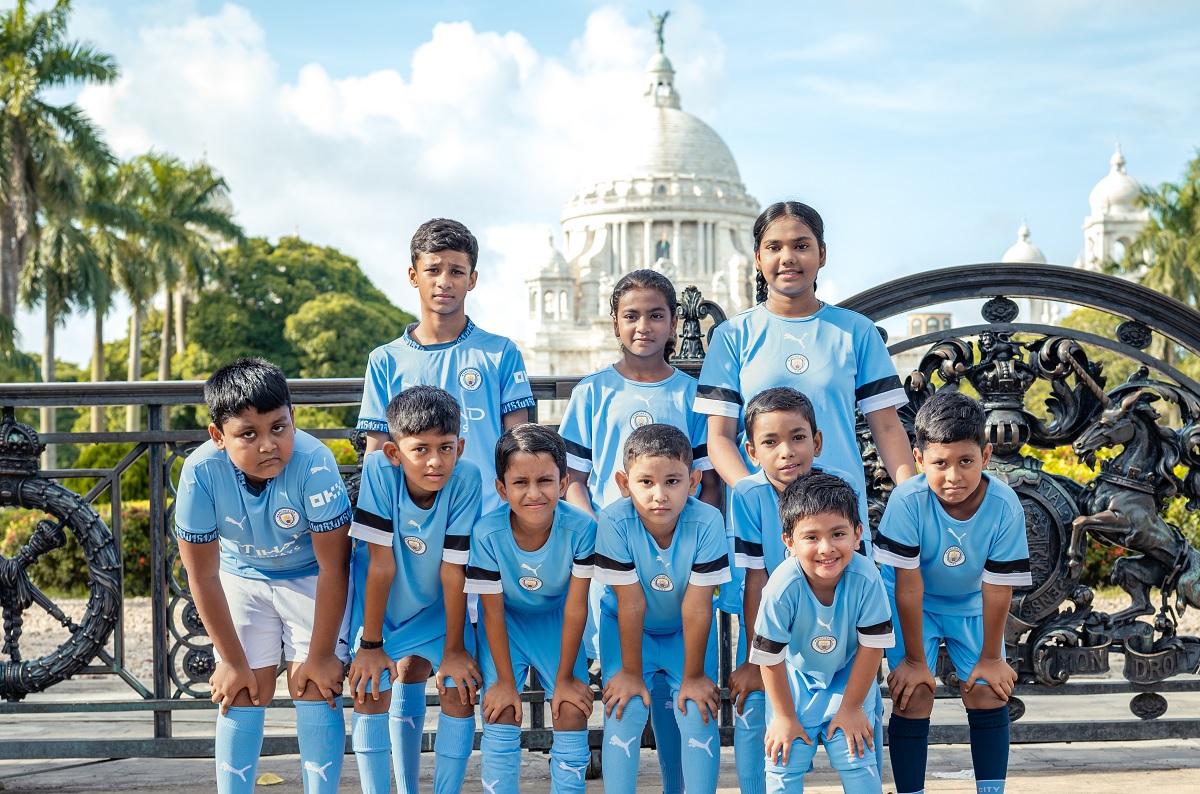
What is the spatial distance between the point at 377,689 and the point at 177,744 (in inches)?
51.2

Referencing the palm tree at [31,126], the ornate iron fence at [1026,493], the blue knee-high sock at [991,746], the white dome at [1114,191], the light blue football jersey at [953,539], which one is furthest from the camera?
the white dome at [1114,191]

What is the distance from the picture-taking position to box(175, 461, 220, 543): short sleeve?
362 cm

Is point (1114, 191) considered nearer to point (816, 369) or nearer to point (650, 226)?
point (650, 226)

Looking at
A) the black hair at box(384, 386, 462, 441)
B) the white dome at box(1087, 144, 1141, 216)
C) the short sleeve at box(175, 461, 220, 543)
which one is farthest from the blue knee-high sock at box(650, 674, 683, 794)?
the white dome at box(1087, 144, 1141, 216)

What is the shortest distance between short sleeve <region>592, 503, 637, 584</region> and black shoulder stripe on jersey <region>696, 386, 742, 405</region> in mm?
539

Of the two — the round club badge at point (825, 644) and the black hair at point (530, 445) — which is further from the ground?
the black hair at point (530, 445)

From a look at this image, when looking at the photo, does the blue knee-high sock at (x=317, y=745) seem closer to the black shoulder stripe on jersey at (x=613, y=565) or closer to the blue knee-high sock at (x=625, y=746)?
the blue knee-high sock at (x=625, y=746)

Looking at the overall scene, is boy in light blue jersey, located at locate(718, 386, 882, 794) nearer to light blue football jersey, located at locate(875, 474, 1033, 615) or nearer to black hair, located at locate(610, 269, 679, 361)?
light blue football jersey, located at locate(875, 474, 1033, 615)

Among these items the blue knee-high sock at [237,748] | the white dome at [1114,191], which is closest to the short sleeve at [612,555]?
the blue knee-high sock at [237,748]

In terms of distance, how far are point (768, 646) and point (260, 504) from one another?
146cm

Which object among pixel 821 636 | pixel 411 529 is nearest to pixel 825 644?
pixel 821 636

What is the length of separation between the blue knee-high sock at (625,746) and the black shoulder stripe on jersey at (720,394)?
939mm

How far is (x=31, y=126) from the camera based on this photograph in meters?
21.5

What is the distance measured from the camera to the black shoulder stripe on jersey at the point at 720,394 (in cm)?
395
